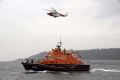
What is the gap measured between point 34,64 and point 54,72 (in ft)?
12.5

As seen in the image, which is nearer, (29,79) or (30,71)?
(29,79)

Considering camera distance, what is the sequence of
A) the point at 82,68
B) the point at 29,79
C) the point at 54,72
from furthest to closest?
the point at 82,68
the point at 54,72
the point at 29,79

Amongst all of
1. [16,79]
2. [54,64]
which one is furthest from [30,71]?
[16,79]

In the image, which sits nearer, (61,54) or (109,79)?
(109,79)

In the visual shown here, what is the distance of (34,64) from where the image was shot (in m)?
37.9

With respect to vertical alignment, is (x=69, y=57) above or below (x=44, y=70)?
above

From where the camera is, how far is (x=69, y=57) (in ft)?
128

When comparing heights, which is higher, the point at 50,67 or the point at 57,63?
the point at 57,63

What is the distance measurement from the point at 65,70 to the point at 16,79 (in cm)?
999

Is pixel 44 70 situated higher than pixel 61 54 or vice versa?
pixel 61 54

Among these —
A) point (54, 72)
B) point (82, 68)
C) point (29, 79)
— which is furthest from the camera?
point (82, 68)

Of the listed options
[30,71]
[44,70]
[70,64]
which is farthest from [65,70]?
[30,71]

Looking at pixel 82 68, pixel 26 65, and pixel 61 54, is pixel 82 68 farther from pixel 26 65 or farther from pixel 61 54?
pixel 26 65

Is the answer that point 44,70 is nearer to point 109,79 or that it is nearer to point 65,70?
point 65,70
